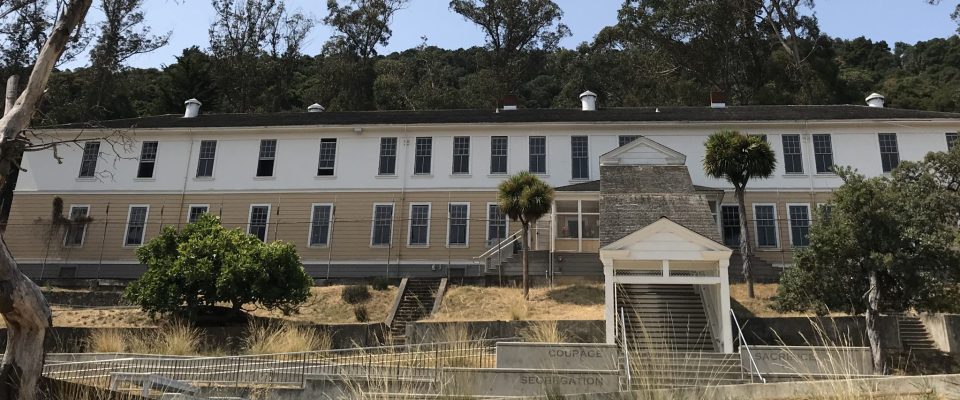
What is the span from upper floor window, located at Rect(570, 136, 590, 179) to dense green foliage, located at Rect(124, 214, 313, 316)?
1572 centimetres

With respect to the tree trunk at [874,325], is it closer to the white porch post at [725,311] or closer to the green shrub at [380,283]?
the white porch post at [725,311]

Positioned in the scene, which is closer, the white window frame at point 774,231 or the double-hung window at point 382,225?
the white window frame at point 774,231

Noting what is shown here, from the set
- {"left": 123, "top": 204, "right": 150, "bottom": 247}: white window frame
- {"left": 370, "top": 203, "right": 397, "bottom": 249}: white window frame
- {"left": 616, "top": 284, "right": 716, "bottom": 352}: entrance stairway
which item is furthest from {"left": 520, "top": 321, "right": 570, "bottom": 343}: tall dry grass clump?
{"left": 123, "top": 204, "right": 150, "bottom": 247}: white window frame

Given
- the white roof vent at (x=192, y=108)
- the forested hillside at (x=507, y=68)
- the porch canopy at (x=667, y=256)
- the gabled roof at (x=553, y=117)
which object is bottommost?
the porch canopy at (x=667, y=256)

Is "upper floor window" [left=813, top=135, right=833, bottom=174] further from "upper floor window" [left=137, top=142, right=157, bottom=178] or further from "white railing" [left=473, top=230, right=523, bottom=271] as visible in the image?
"upper floor window" [left=137, top=142, right=157, bottom=178]

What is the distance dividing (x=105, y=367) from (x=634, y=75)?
47316 millimetres

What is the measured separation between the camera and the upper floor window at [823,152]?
1279 inches

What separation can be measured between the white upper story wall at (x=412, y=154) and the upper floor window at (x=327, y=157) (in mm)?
253

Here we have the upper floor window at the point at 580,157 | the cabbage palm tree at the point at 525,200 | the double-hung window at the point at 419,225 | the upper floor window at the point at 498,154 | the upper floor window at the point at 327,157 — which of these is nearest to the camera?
the cabbage palm tree at the point at 525,200

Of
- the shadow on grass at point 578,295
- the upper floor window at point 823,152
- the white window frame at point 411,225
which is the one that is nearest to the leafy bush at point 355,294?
the white window frame at point 411,225

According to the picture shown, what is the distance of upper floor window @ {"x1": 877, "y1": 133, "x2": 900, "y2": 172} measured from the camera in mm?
31844

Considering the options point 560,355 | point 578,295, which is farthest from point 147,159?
point 560,355

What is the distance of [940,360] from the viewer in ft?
63.0

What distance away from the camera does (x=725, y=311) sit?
17.9 metres
